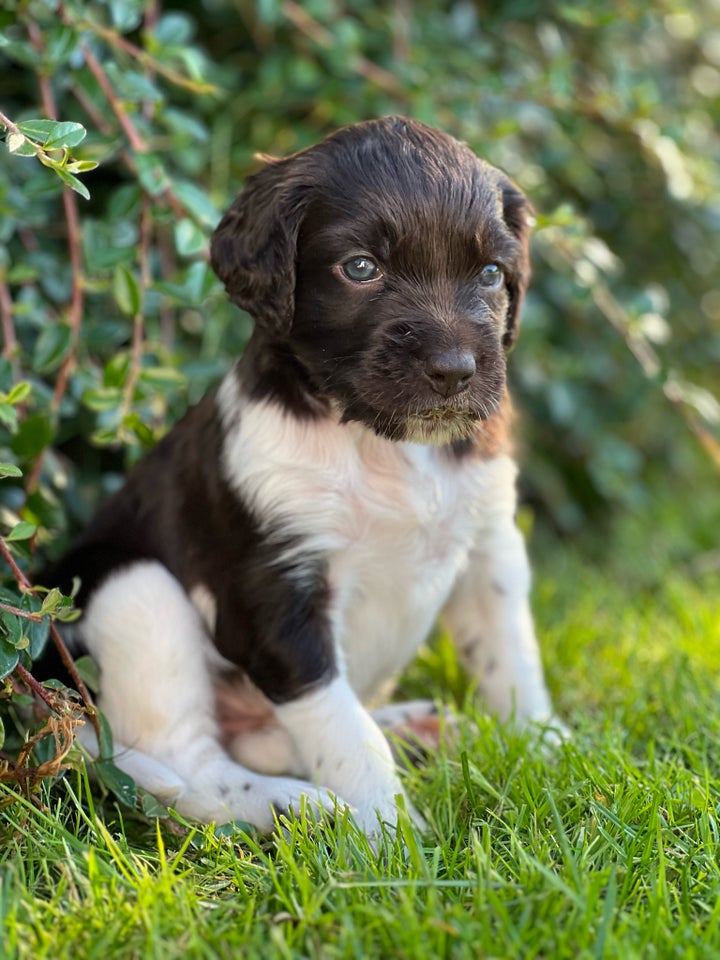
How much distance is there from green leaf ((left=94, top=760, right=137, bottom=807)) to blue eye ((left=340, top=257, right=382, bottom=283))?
1283 mm

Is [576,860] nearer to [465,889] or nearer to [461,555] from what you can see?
[465,889]

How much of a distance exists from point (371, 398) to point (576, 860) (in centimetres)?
105

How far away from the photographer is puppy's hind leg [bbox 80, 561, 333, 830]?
9.48 ft

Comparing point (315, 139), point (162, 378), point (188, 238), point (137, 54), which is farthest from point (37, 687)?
point (315, 139)

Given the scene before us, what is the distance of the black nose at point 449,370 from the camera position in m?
2.41

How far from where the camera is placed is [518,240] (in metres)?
2.83

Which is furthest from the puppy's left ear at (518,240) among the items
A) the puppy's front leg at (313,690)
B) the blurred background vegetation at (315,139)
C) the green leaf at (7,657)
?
the green leaf at (7,657)

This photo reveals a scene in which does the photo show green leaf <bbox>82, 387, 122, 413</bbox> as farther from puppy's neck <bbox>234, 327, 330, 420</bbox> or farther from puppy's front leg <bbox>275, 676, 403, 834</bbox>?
puppy's front leg <bbox>275, 676, 403, 834</bbox>

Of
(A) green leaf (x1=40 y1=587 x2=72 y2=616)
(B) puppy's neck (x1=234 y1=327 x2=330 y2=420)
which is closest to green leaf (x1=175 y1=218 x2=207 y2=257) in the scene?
(B) puppy's neck (x1=234 y1=327 x2=330 y2=420)

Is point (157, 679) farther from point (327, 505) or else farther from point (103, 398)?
point (103, 398)

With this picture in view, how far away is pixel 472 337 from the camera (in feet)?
8.23

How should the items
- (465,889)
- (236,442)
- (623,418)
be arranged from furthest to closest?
(623,418) < (236,442) < (465,889)

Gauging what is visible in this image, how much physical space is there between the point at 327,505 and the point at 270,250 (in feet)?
2.09

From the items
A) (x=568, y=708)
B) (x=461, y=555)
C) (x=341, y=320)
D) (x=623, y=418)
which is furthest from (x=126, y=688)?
(x=623, y=418)
